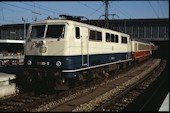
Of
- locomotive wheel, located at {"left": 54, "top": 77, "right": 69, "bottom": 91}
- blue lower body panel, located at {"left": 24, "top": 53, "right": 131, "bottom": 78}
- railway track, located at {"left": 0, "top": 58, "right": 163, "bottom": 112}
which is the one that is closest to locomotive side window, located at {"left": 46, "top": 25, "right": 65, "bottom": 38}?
blue lower body panel, located at {"left": 24, "top": 53, "right": 131, "bottom": 78}

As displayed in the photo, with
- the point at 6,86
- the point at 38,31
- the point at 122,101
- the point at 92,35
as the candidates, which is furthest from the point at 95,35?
the point at 6,86

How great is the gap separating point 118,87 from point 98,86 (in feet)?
3.57

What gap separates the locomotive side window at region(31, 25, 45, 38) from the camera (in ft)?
45.1

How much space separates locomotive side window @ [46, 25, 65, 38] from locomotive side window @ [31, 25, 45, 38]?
333 millimetres

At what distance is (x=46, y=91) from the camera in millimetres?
14375

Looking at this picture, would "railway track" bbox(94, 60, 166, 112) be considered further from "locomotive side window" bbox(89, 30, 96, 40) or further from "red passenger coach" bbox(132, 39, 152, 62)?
"red passenger coach" bbox(132, 39, 152, 62)

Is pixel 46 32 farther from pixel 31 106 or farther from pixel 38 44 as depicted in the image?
pixel 31 106

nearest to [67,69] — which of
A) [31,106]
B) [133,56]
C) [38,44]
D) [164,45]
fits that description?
[38,44]

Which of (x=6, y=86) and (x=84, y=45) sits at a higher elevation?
(x=84, y=45)

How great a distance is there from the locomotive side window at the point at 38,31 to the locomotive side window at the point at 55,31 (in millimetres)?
333

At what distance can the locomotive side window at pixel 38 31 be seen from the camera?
45.1 feet

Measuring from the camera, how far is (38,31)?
45.6ft

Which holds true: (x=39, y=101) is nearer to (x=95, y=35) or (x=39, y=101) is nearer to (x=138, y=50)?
(x=95, y=35)

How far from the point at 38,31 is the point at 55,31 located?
95 cm
